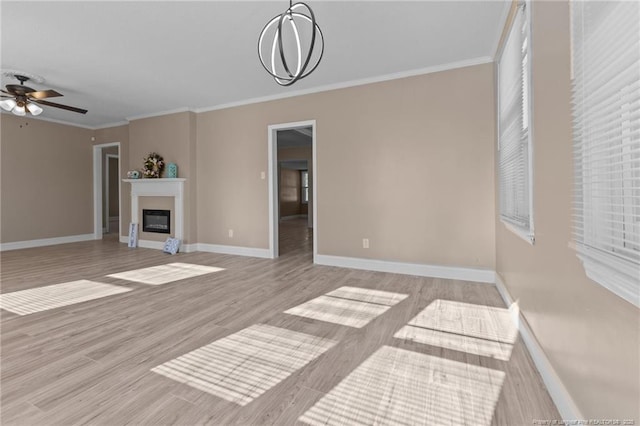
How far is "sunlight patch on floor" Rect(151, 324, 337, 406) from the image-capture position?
5.19 ft

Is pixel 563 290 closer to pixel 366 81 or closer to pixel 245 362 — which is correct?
pixel 245 362

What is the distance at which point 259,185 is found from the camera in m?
5.10

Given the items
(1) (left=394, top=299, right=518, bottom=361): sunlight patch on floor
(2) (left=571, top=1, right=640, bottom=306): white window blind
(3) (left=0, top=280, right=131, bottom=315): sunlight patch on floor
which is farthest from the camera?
(3) (left=0, top=280, right=131, bottom=315): sunlight patch on floor

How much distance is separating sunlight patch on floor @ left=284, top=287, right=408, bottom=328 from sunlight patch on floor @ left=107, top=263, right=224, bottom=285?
1868mm

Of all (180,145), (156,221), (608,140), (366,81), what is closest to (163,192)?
(156,221)

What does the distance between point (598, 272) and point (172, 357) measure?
216 centimetres

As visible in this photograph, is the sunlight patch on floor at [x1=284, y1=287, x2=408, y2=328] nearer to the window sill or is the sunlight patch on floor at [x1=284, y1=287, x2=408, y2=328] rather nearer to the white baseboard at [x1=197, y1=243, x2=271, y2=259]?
the window sill

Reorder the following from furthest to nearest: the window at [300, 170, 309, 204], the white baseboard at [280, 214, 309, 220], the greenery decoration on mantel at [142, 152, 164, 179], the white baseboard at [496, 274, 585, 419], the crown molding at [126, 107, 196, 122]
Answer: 1. the window at [300, 170, 309, 204]
2. the white baseboard at [280, 214, 309, 220]
3. the greenery decoration on mantel at [142, 152, 164, 179]
4. the crown molding at [126, 107, 196, 122]
5. the white baseboard at [496, 274, 585, 419]

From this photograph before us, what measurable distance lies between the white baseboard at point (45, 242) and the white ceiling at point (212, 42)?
3319mm

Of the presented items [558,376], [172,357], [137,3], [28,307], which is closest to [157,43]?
[137,3]

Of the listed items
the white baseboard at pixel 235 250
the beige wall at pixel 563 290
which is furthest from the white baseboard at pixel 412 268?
the beige wall at pixel 563 290

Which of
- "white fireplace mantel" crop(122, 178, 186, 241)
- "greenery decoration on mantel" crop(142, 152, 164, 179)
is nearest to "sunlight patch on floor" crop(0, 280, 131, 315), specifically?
"white fireplace mantel" crop(122, 178, 186, 241)

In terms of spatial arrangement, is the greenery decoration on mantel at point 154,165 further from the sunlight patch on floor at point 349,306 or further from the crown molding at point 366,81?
the sunlight patch on floor at point 349,306

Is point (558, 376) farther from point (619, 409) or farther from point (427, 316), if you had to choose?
point (427, 316)
